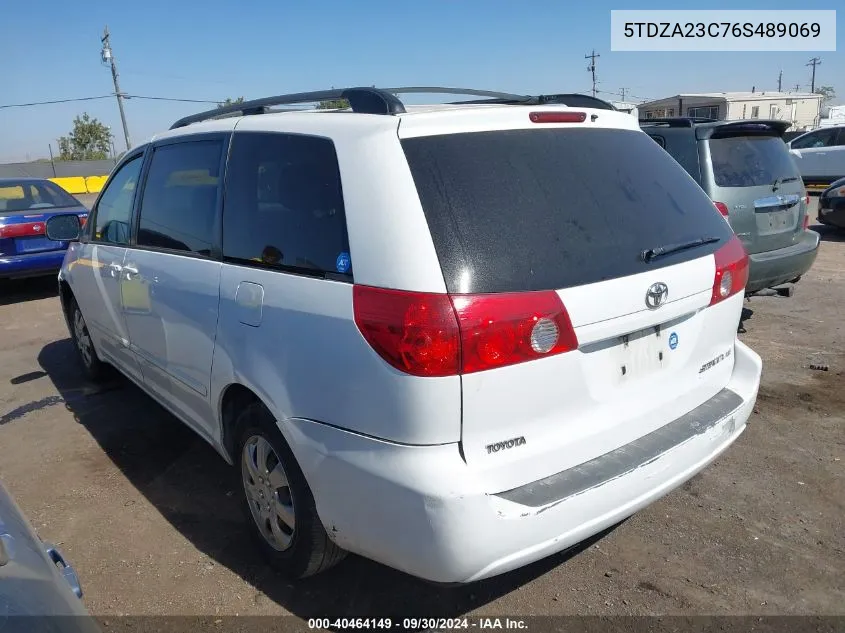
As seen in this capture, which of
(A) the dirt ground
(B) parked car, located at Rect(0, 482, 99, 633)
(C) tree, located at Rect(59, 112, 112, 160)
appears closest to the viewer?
(B) parked car, located at Rect(0, 482, 99, 633)

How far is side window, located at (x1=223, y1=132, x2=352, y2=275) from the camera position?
7.57 feet

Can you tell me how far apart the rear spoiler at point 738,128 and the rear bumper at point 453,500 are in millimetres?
3911

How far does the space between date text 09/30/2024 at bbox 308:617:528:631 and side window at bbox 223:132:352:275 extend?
4.37 ft

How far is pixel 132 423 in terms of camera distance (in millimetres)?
4473

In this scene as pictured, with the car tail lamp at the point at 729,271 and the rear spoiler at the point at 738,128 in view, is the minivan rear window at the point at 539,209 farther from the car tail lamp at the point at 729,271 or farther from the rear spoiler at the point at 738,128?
the rear spoiler at the point at 738,128

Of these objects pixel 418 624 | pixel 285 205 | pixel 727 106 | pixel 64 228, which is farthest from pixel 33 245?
pixel 727 106

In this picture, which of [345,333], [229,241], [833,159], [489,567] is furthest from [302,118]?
[833,159]

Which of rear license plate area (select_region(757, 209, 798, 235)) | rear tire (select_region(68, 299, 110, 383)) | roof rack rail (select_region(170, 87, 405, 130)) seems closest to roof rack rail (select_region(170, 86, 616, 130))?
roof rack rail (select_region(170, 87, 405, 130))

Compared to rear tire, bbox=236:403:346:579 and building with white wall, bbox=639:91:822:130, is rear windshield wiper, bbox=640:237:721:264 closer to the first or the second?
rear tire, bbox=236:403:346:579

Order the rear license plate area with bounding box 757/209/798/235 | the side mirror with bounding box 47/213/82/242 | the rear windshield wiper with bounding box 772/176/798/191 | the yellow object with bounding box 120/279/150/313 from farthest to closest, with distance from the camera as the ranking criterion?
1. the rear windshield wiper with bounding box 772/176/798/191
2. the rear license plate area with bounding box 757/209/798/235
3. the side mirror with bounding box 47/213/82/242
4. the yellow object with bounding box 120/279/150/313

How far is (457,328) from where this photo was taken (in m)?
1.96

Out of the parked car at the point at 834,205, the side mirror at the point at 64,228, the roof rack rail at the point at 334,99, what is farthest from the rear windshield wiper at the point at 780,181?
the parked car at the point at 834,205

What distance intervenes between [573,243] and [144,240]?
8.11 ft

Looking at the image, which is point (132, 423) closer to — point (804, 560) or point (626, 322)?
point (626, 322)
